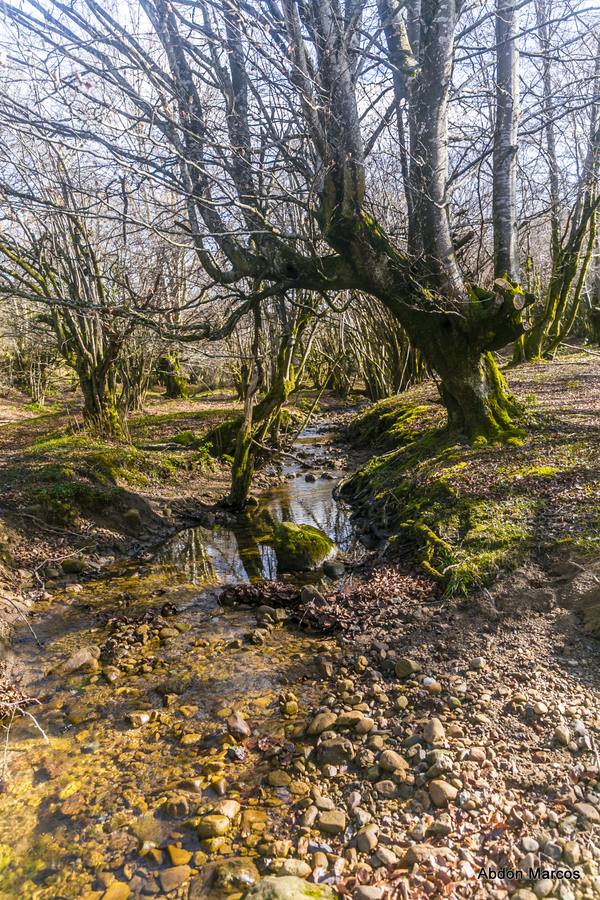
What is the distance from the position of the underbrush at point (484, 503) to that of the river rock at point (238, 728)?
7.24ft

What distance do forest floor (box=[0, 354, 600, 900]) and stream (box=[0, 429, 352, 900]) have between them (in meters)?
0.02

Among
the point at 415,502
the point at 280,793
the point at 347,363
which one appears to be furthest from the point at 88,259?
the point at 347,363

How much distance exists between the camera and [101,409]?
11984 millimetres

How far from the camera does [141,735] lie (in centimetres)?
373

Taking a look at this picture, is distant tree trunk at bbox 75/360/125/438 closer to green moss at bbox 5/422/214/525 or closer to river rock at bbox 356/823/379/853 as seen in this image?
green moss at bbox 5/422/214/525

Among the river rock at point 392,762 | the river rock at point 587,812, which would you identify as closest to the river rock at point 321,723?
the river rock at point 392,762

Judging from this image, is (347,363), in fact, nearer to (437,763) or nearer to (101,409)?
(101,409)

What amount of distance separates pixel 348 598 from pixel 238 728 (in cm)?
204

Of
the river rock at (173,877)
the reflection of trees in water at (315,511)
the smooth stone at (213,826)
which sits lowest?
the reflection of trees in water at (315,511)

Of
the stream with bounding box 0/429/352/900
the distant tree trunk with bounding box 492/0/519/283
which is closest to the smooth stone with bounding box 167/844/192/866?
the stream with bounding box 0/429/352/900

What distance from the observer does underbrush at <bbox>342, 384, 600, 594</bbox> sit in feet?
16.0

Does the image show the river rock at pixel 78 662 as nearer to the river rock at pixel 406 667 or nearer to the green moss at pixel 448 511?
the river rock at pixel 406 667

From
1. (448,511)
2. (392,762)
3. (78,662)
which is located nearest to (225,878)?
(392,762)

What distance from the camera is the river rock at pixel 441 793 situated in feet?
9.27
